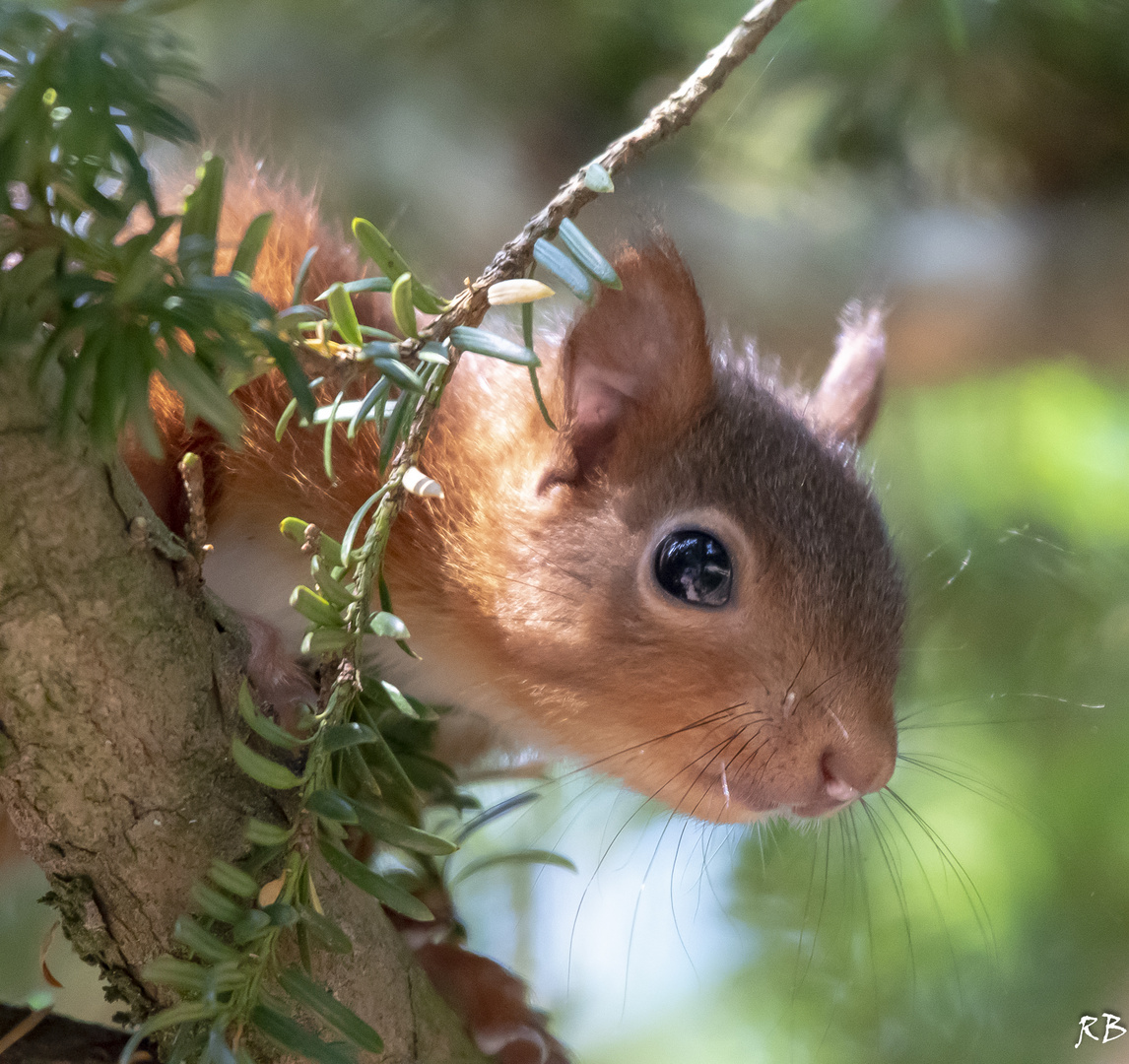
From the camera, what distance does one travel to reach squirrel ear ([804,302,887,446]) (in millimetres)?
976

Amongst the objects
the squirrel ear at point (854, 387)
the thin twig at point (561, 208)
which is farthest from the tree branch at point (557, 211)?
the squirrel ear at point (854, 387)

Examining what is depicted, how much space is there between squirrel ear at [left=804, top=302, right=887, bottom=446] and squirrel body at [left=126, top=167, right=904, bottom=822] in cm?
12

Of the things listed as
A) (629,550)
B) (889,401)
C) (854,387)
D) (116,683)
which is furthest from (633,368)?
(889,401)

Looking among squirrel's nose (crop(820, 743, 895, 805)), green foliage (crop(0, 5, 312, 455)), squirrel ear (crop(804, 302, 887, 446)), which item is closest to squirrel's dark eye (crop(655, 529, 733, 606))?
squirrel's nose (crop(820, 743, 895, 805))

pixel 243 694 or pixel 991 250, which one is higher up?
pixel 991 250

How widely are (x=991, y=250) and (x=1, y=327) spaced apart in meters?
1.20

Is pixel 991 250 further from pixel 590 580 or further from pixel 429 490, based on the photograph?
pixel 429 490

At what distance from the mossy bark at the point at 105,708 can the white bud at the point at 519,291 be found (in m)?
0.17

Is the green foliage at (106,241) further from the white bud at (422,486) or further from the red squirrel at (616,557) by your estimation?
the red squirrel at (616,557)

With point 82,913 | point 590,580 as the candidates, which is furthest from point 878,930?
point 82,913

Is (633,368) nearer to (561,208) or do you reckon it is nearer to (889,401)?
(561,208)

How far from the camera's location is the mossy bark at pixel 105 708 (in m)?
0.42

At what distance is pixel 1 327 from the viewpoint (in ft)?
1.06

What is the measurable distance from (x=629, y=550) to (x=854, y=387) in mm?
357
